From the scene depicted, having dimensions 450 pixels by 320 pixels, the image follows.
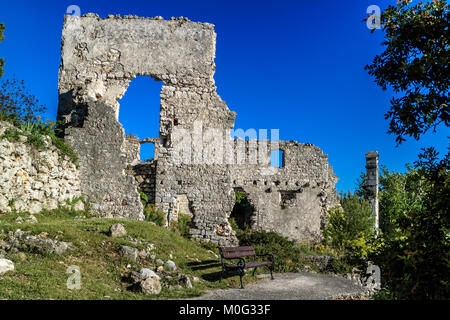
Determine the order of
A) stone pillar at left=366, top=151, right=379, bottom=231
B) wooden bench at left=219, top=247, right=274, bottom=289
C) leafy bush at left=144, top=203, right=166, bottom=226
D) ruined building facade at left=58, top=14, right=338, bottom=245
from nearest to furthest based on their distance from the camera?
wooden bench at left=219, top=247, right=274, bottom=289 < ruined building facade at left=58, top=14, right=338, bottom=245 < leafy bush at left=144, top=203, right=166, bottom=226 < stone pillar at left=366, top=151, right=379, bottom=231

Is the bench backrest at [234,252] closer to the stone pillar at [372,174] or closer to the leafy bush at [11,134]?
the leafy bush at [11,134]

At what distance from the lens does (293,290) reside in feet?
27.9

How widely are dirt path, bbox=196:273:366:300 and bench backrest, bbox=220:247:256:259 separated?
2.73 ft

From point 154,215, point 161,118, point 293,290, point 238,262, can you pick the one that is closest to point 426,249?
point 293,290

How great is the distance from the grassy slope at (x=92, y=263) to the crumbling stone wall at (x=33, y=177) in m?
0.46

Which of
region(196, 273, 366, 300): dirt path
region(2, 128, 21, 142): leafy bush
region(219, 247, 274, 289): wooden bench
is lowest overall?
region(196, 273, 366, 300): dirt path

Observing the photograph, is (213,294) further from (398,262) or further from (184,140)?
(184,140)

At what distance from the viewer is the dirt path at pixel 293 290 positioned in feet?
24.8

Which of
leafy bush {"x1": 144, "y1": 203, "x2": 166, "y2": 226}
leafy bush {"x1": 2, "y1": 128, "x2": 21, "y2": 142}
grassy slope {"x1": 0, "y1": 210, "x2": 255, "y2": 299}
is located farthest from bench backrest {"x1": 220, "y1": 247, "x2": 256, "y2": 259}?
leafy bush {"x1": 2, "y1": 128, "x2": 21, "y2": 142}

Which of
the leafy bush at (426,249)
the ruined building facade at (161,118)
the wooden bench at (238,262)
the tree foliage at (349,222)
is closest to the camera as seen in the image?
the leafy bush at (426,249)

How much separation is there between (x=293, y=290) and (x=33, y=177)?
8.21 m

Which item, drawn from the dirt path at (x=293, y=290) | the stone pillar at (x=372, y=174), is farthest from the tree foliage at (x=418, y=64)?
the stone pillar at (x=372, y=174)

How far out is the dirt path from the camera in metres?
7.55

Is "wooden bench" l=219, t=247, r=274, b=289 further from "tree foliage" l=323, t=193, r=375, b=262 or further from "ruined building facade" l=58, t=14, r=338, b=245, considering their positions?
"tree foliage" l=323, t=193, r=375, b=262
